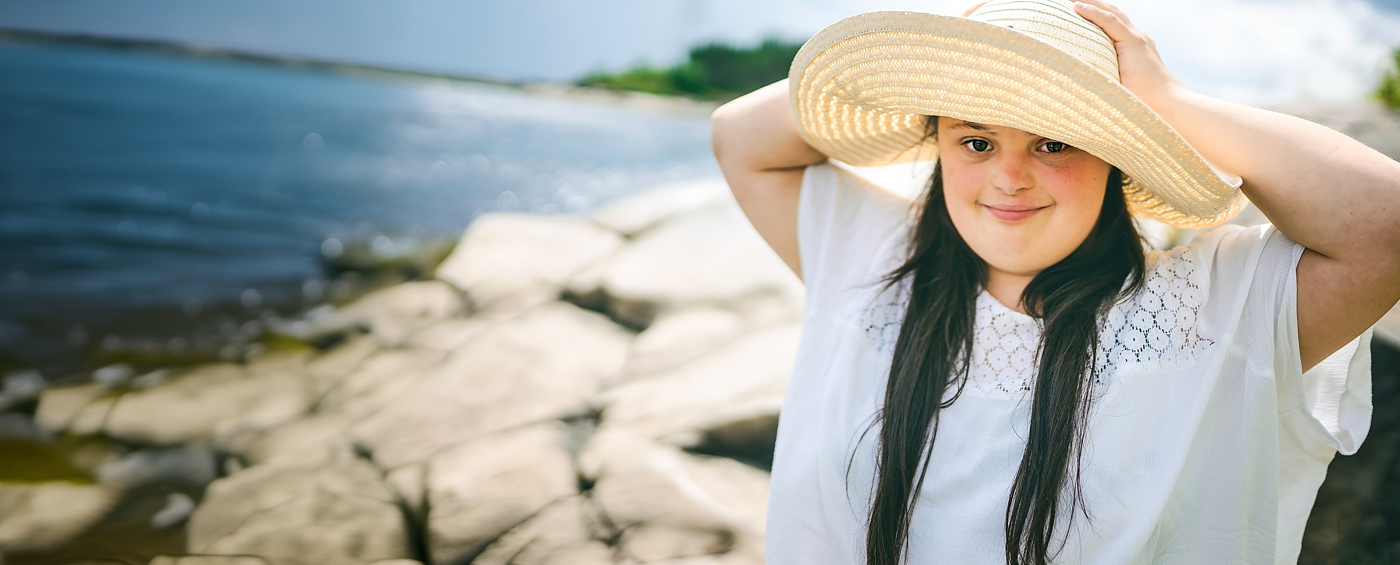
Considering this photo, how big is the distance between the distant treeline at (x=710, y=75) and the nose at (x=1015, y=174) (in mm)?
4747

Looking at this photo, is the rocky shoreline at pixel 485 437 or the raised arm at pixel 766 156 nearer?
the raised arm at pixel 766 156

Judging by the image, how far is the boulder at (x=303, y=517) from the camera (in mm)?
2102

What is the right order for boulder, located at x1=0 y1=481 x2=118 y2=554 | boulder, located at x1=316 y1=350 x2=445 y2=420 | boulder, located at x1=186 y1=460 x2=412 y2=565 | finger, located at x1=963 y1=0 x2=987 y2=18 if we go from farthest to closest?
1. boulder, located at x1=316 y1=350 x2=445 y2=420
2. boulder, located at x1=0 y1=481 x2=118 y2=554
3. boulder, located at x1=186 y1=460 x2=412 y2=565
4. finger, located at x1=963 y1=0 x2=987 y2=18

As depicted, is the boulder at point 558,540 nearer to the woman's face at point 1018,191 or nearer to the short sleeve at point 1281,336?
the woman's face at point 1018,191

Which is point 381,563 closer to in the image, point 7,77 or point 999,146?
point 999,146

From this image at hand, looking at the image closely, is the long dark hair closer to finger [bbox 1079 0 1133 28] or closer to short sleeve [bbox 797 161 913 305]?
short sleeve [bbox 797 161 913 305]

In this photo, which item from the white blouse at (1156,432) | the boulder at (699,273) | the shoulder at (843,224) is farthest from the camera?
the boulder at (699,273)

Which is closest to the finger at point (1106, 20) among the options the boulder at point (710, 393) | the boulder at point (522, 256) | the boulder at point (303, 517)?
the boulder at point (710, 393)

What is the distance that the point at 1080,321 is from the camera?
122cm

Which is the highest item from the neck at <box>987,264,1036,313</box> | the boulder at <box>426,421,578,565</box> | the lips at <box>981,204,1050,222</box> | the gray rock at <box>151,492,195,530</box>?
the lips at <box>981,204,1050,222</box>

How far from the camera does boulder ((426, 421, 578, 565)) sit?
211 centimetres

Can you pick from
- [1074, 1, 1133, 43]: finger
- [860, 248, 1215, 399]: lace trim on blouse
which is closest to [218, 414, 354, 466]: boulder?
[860, 248, 1215, 399]: lace trim on blouse

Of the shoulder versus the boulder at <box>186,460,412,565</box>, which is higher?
the shoulder

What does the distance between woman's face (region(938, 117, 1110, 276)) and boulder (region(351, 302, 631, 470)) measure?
1872mm
